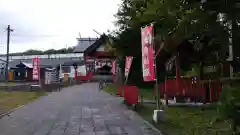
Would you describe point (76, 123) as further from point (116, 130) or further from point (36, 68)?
point (36, 68)

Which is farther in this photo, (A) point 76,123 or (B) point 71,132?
(A) point 76,123

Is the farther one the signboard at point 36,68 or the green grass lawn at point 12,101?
the signboard at point 36,68

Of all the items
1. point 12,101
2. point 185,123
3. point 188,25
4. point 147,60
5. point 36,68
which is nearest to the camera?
point 188,25

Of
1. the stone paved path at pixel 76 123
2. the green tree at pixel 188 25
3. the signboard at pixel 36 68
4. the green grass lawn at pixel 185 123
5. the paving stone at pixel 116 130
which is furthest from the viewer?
the signboard at pixel 36 68

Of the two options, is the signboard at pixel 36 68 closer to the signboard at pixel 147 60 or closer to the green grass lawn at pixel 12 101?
the green grass lawn at pixel 12 101

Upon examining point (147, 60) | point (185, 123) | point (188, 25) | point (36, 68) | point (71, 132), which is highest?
point (36, 68)

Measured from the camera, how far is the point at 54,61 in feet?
263

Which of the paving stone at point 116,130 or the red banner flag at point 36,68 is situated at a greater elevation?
the red banner flag at point 36,68

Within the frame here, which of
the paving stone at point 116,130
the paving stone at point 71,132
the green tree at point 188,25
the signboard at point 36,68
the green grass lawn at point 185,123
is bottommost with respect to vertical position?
the paving stone at point 71,132

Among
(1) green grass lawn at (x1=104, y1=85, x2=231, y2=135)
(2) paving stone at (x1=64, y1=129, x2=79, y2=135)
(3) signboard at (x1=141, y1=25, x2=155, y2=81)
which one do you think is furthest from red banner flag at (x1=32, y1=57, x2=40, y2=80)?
(2) paving stone at (x1=64, y1=129, x2=79, y2=135)

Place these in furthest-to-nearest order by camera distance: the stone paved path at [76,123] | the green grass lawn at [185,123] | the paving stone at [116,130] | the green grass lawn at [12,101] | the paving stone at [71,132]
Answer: the green grass lawn at [12,101] → the stone paved path at [76,123] → the paving stone at [71,132] → the paving stone at [116,130] → the green grass lawn at [185,123]

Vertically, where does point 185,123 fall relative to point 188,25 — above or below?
below

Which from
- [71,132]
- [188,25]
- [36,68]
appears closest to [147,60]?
[71,132]

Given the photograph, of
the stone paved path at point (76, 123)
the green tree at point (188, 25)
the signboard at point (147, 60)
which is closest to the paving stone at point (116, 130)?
the stone paved path at point (76, 123)
